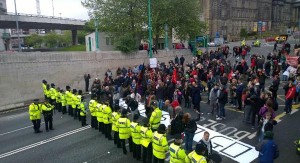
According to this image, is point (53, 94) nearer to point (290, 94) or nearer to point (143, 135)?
point (143, 135)

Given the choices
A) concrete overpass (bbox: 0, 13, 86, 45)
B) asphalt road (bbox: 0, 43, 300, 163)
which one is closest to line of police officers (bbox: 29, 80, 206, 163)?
asphalt road (bbox: 0, 43, 300, 163)

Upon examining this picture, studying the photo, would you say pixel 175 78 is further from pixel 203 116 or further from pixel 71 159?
pixel 71 159

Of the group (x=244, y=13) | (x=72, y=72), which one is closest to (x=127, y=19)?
(x=72, y=72)

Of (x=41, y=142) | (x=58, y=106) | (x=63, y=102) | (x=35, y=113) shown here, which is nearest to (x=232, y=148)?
(x=41, y=142)

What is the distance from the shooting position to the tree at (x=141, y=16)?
3008 cm

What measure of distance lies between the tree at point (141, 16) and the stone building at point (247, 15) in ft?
151

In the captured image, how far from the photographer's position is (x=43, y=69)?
22109 mm

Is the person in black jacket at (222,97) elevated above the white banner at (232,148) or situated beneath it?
elevated above

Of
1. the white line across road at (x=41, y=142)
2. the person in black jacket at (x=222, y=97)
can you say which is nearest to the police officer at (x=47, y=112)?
the white line across road at (x=41, y=142)

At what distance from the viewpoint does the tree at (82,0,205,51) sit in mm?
30078

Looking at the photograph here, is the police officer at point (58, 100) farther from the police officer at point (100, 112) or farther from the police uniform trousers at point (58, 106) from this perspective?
the police officer at point (100, 112)

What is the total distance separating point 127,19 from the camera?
3025 cm

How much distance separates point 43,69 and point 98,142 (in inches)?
477

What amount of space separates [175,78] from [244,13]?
82.8 meters
